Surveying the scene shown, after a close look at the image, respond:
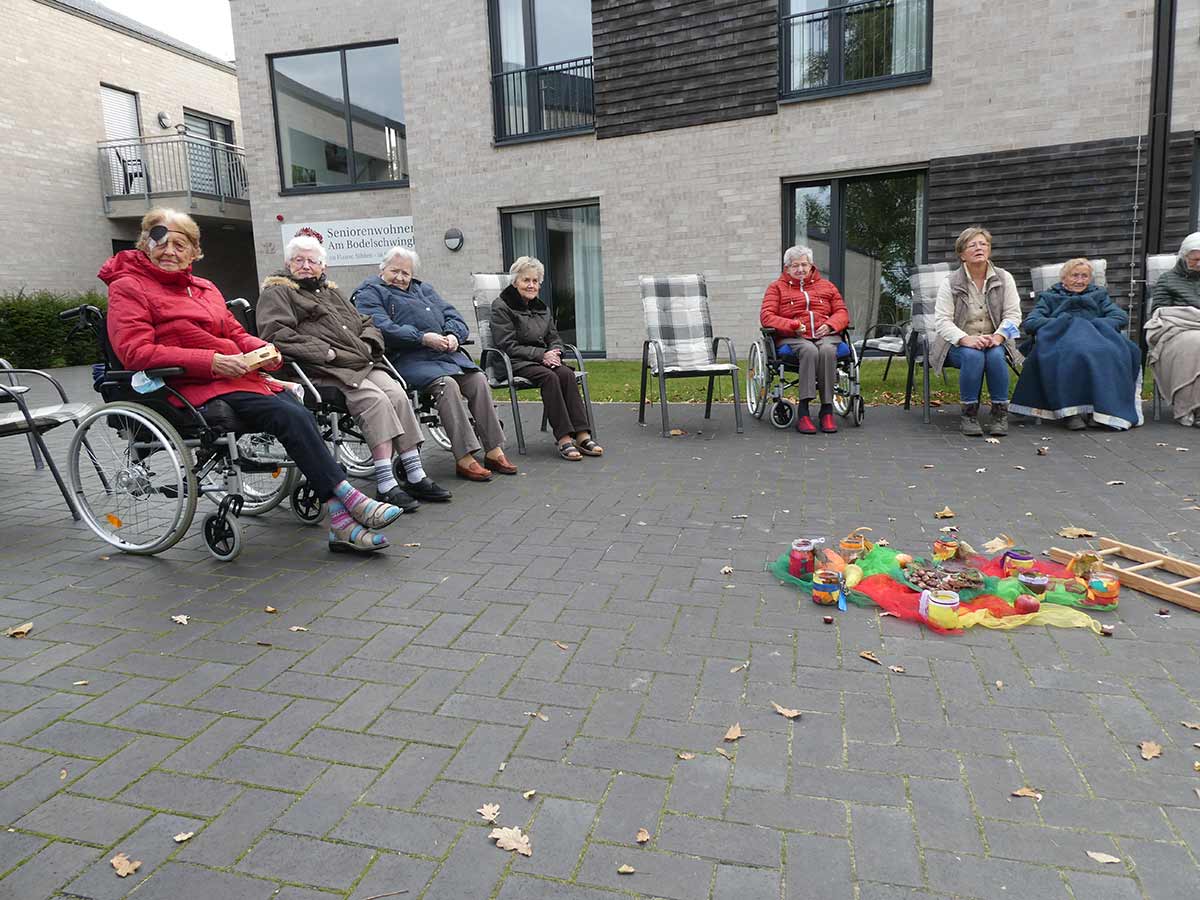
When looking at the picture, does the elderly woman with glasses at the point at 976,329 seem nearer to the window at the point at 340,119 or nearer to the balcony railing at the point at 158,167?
the window at the point at 340,119

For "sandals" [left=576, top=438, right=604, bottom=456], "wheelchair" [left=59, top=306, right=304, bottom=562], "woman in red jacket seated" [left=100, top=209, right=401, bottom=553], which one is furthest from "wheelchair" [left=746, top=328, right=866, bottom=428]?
"wheelchair" [left=59, top=306, right=304, bottom=562]

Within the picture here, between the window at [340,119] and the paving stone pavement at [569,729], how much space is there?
1164cm

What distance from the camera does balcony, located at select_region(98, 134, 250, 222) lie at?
17.6 metres

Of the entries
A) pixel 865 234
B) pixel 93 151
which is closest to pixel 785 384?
pixel 865 234

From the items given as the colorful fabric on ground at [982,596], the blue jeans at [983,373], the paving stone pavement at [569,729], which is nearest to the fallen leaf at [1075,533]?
the paving stone pavement at [569,729]

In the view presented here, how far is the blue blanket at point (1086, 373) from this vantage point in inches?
243

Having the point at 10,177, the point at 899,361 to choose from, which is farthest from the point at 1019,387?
the point at 10,177

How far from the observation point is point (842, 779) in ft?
6.53

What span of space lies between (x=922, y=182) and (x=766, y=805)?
10.1 m

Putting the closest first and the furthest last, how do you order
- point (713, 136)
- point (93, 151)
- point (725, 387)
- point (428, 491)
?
point (428, 491)
point (725, 387)
point (713, 136)
point (93, 151)

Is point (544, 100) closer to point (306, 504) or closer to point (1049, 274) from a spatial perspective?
point (1049, 274)

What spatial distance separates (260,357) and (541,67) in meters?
Result: 10.0

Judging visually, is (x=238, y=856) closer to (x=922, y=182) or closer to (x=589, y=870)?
(x=589, y=870)

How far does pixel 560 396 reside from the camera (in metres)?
5.93
